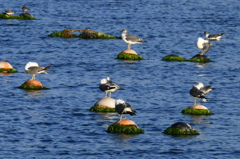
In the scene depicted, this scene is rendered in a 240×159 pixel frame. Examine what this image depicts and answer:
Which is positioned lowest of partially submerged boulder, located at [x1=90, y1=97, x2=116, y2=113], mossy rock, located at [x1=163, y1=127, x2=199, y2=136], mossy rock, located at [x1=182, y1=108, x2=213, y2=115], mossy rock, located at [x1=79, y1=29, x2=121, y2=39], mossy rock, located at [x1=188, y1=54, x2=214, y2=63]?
mossy rock, located at [x1=163, y1=127, x2=199, y2=136]

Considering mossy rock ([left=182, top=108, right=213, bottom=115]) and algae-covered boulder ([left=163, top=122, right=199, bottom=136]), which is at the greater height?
mossy rock ([left=182, top=108, right=213, bottom=115])

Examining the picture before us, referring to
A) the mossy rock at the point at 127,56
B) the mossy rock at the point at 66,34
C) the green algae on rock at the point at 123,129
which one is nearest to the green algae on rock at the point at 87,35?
the mossy rock at the point at 66,34

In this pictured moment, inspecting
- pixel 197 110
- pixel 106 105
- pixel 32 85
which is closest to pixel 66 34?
pixel 32 85

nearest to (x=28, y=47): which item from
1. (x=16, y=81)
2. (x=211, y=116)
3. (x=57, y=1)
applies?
(x=16, y=81)

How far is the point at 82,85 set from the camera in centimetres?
6012

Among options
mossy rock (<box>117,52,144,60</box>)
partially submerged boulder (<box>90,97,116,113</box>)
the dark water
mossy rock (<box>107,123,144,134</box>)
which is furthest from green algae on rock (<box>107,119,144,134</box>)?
mossy rock (<box>117,52,144,60</box>)

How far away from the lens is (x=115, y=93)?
56750 mm

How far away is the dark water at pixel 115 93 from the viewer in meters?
40.2

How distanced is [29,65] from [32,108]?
622 centimetres

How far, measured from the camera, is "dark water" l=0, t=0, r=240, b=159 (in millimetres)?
40219

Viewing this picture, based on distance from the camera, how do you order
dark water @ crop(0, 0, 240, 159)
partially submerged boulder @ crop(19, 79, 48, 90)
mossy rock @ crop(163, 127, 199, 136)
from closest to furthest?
dark water @ crop(0, 0, 240, 159)
mossy rock @ crop(163, 127, 199, 136)
partially submerged boulder @ crop(19, 79, 48, 90)

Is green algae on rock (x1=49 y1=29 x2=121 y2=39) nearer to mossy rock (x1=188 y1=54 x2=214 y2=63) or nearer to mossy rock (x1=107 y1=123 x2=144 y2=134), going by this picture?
mossy rock (x1=188 y1=54 x2=214 y2=63)

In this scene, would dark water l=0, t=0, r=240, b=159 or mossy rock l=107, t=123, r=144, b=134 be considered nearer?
dark water l=0, t=0, r=240, b=159

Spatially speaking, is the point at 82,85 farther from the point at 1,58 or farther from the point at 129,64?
the point at 1,58
